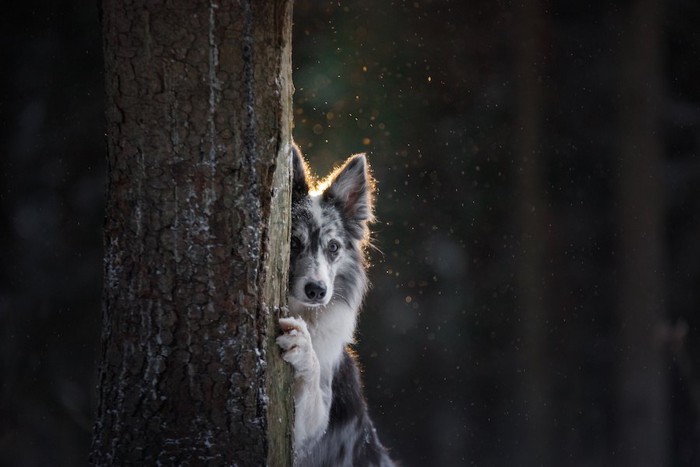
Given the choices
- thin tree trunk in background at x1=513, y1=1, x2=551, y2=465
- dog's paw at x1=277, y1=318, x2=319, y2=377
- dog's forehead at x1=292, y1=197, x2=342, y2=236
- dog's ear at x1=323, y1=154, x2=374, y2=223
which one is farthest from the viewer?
thin tree trunk in background at x1=513, y1=1, x2=551, y2=465

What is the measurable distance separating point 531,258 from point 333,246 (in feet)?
15.9

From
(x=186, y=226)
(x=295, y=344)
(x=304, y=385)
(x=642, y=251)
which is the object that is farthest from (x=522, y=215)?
(x=186, y=226)

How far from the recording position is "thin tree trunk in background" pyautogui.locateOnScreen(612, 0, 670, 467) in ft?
26.6

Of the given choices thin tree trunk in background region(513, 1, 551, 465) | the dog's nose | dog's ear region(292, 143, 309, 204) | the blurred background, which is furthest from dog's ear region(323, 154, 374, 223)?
thin tree trunk in background region(513, 1, 551, 465)

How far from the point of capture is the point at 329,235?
399cm

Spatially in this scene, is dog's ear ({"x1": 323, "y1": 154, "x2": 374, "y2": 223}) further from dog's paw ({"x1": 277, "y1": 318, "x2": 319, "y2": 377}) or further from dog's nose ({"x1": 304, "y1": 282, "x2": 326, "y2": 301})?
dog's paw ({"x1": 277, "y1": 318, "x2": 319, "y2": 377})

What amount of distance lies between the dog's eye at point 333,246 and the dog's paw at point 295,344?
95 cm

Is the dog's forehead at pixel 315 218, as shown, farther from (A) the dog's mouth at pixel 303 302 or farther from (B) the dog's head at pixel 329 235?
(A) the dog's mouth at pixel 303 302

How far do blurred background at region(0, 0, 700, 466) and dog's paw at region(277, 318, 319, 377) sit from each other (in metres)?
4.71

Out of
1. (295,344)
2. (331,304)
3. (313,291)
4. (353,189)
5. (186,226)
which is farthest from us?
(353,189)

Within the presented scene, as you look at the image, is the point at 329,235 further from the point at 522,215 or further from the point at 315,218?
the point at 522,215

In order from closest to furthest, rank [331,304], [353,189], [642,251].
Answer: [331,304]
[353,189]
[642,251]

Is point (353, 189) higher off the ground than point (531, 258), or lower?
higher

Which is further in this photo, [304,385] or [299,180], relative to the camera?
[299,180]
